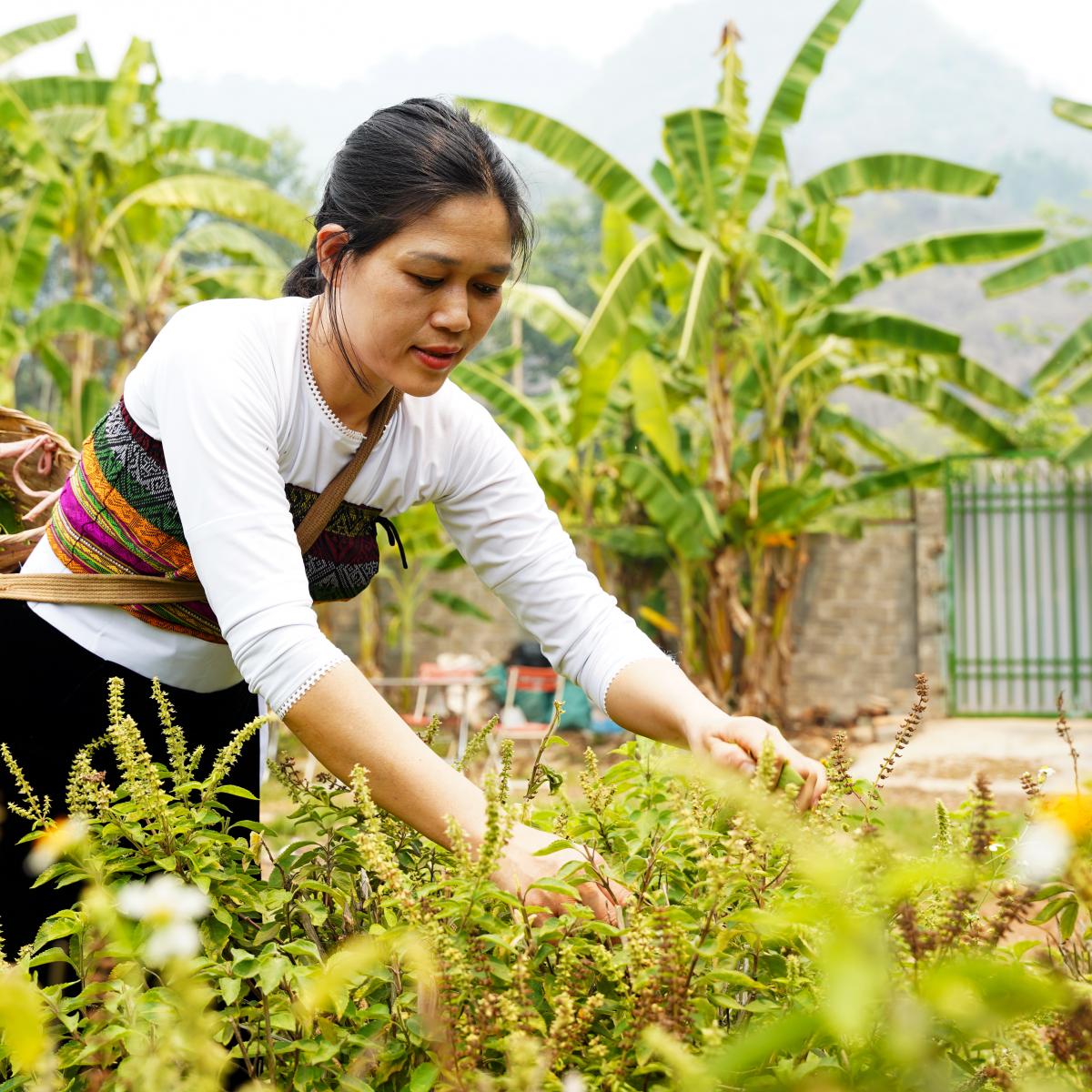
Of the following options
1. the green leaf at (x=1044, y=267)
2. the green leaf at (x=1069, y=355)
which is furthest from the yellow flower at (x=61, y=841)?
the green leaf at (x=1069, y=355)

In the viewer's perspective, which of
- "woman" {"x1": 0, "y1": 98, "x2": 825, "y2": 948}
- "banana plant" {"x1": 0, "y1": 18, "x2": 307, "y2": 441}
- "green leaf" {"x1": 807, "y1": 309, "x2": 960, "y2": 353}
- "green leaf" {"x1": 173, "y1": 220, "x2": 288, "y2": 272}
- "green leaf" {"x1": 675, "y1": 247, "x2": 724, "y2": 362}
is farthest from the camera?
"green leaf" {"x1": 173, "y1": 220, "x2": 288, "y2": 272}

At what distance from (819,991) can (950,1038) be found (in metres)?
0.11

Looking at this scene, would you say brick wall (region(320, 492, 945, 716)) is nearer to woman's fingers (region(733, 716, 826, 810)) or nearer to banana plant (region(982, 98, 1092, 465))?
banana plant (region(982, 98, 1092, 465))

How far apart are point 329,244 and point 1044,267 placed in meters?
9.24

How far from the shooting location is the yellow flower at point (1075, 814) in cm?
103

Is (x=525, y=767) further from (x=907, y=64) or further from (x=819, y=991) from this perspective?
(x=907, y=64)

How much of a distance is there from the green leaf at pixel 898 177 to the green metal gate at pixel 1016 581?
3.64m

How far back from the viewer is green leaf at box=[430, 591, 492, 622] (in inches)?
438

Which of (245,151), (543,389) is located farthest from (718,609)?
(543,389)

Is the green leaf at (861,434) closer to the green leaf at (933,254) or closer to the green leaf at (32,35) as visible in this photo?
the green leaf at (933,254)

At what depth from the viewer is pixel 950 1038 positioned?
39.9 inches

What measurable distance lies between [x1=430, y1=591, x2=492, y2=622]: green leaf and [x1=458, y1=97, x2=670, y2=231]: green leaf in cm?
407

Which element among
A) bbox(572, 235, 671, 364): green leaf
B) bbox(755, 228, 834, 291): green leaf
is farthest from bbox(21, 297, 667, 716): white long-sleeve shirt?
bbox(755, 228, 834, 291): green leaf

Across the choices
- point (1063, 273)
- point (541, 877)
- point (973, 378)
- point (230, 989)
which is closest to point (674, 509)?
point (973, 378)
